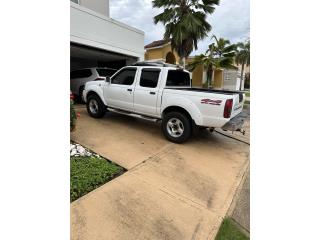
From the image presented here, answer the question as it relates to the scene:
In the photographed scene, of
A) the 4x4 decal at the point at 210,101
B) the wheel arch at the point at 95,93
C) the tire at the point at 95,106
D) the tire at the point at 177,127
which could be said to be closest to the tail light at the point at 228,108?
the 4x4 decal at the point at 210,101

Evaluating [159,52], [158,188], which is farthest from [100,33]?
[159,52]

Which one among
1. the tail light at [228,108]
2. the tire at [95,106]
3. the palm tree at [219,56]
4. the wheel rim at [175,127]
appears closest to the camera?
the tail light at [228,108]

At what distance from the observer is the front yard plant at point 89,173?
2.91 meters

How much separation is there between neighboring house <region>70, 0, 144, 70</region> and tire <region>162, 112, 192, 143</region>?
4.69 m

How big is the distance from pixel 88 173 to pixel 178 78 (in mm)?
3794

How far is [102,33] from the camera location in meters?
8.02

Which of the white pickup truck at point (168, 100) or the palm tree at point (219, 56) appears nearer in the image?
the white pickup truck at point (168, 100)

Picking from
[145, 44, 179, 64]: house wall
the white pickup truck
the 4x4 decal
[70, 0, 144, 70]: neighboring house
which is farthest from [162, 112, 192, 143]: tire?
[145, 44, 179, 64]: house wall

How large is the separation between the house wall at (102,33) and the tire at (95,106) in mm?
2196

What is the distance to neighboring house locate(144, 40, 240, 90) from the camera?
17.0 metres

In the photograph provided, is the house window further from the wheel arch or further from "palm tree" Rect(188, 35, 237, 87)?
the wheel arch

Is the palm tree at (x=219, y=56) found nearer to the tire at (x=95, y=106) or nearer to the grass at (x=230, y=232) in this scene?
the tire at (x=95, y=106)

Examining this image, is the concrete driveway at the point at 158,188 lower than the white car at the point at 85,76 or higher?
lower
